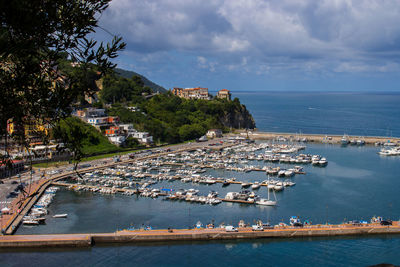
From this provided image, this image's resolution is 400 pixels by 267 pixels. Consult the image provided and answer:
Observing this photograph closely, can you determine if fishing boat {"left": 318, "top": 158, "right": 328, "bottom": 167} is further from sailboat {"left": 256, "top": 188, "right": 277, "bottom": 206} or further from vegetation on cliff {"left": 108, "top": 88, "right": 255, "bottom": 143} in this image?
vegetation on cliff {"left": 108, "top": 88, "right": 255, "bottom": 143}

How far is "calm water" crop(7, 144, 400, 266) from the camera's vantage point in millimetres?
17891

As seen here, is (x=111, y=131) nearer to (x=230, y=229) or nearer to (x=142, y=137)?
(x=142, y=137)

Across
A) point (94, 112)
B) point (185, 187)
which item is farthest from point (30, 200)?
point (94, 112)

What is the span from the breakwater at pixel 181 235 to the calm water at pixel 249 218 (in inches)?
16.4

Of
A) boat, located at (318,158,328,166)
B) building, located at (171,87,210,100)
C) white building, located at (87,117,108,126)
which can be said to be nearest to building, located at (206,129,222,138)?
white building, located at (87,117,108,126)

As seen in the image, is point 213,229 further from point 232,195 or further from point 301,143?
point 301,143

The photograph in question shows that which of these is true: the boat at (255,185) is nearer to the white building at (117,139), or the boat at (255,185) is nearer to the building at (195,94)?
the white building at (117,139)

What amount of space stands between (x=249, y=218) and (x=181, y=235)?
5171mm

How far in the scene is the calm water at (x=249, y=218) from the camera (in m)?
17.9

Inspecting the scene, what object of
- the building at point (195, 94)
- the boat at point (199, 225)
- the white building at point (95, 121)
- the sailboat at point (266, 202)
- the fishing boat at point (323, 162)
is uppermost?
the building at point (195, 94)

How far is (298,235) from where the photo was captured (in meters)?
Result: 20.2

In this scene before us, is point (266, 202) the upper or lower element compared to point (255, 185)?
lower

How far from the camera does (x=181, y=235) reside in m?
19.9

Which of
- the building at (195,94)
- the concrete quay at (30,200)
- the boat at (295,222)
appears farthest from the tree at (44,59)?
the building at (195,94)
